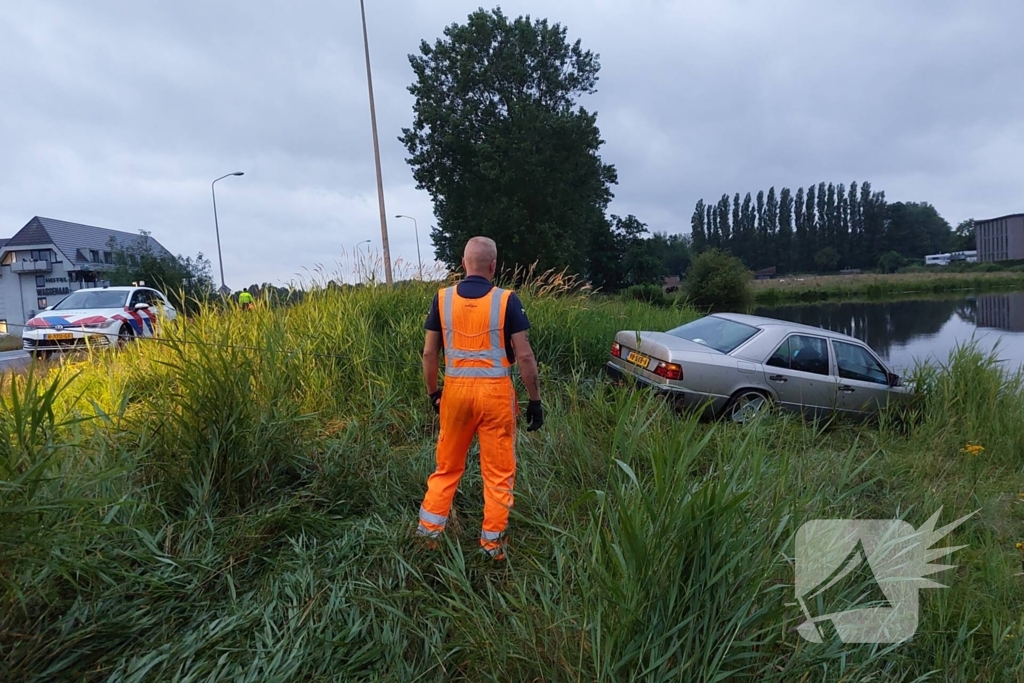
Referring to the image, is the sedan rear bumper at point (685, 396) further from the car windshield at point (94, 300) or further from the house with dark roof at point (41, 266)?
the house with dark roof at point (41, 266)

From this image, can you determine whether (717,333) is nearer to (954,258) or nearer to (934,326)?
(934,326)

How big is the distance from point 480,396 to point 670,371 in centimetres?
359

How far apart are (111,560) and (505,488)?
1849mm

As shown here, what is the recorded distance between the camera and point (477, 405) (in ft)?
10.7

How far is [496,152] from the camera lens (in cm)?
2809

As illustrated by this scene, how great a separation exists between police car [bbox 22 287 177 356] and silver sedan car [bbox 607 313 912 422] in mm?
4829

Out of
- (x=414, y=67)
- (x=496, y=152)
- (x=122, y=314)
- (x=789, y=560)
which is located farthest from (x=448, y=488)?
(x=414, y=67)

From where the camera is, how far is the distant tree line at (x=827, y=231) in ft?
333

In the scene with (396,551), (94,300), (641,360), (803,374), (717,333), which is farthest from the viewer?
(94,300)

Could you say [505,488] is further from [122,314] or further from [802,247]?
[802,247]

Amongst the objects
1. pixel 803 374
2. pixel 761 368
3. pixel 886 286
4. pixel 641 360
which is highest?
pixel 641 360

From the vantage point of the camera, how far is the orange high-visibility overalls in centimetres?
325

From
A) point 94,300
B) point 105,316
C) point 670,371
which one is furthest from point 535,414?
point 94,300

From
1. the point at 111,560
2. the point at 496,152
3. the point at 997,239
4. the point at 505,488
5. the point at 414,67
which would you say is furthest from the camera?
the point at 997,239
